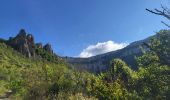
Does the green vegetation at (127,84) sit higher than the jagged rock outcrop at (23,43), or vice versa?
the jagged rock outcrop at (23,43)

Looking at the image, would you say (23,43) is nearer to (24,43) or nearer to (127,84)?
(24,43)

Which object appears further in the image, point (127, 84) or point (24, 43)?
point (24, 43)

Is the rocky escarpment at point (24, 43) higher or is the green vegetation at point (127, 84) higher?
the rocky escarpment at point (24, 43)

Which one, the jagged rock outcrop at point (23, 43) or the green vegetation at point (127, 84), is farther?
the jagged rock outcrop at point (23, 43)

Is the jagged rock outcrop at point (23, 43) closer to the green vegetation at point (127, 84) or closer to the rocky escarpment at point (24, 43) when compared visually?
the rocky escarpment at point (24, 43)

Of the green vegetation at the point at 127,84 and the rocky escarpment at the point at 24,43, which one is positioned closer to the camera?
the green vegetation at the point at 127,84

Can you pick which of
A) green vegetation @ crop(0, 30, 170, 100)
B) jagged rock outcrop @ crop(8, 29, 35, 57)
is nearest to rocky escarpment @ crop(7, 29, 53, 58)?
jagged rock outcrop @ crop(8, 29, 35, 57)

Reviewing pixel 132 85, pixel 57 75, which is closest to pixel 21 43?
pixel 57 75

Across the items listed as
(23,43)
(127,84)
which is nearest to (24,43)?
(23,43)

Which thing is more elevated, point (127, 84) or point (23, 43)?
point (23, 43)

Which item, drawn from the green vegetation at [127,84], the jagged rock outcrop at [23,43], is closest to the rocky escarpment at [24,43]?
the jagged rock outcrop at [23,43]

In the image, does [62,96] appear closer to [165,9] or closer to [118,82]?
[118,82]

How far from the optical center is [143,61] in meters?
15.6

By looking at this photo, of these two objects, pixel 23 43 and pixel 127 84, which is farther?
pixel 23 43
